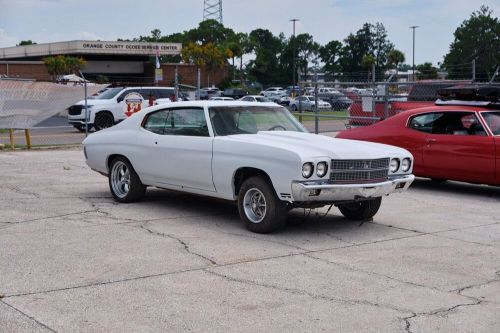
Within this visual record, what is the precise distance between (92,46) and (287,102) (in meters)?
29.4

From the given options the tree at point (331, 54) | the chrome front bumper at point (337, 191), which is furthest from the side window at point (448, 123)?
the tree at point (331, 54)

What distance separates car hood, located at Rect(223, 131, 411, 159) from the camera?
7699 mm

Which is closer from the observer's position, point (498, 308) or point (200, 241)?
point (498, 308)

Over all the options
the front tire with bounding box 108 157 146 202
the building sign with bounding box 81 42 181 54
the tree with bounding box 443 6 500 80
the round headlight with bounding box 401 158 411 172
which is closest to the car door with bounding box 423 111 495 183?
the round headlight with bounding box 401 158 411 172

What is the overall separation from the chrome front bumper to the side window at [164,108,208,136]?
1763 mm

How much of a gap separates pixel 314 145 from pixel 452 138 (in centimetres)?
405

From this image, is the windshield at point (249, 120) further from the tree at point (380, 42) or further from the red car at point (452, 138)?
the tree at point (380, 42)

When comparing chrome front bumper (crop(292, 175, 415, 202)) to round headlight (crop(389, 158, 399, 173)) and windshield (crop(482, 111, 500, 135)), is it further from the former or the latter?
windshield (crop(482, 111, 500, 135))

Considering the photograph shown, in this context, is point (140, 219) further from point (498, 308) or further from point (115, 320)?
point (498, 308)

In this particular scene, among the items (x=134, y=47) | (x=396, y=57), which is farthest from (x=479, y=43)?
(x=134, y=47)

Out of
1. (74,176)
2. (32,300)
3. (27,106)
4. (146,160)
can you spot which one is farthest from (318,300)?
(27,106)

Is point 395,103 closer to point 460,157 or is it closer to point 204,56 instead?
point 460,157

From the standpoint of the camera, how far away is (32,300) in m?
5.43

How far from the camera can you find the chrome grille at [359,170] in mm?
7711
